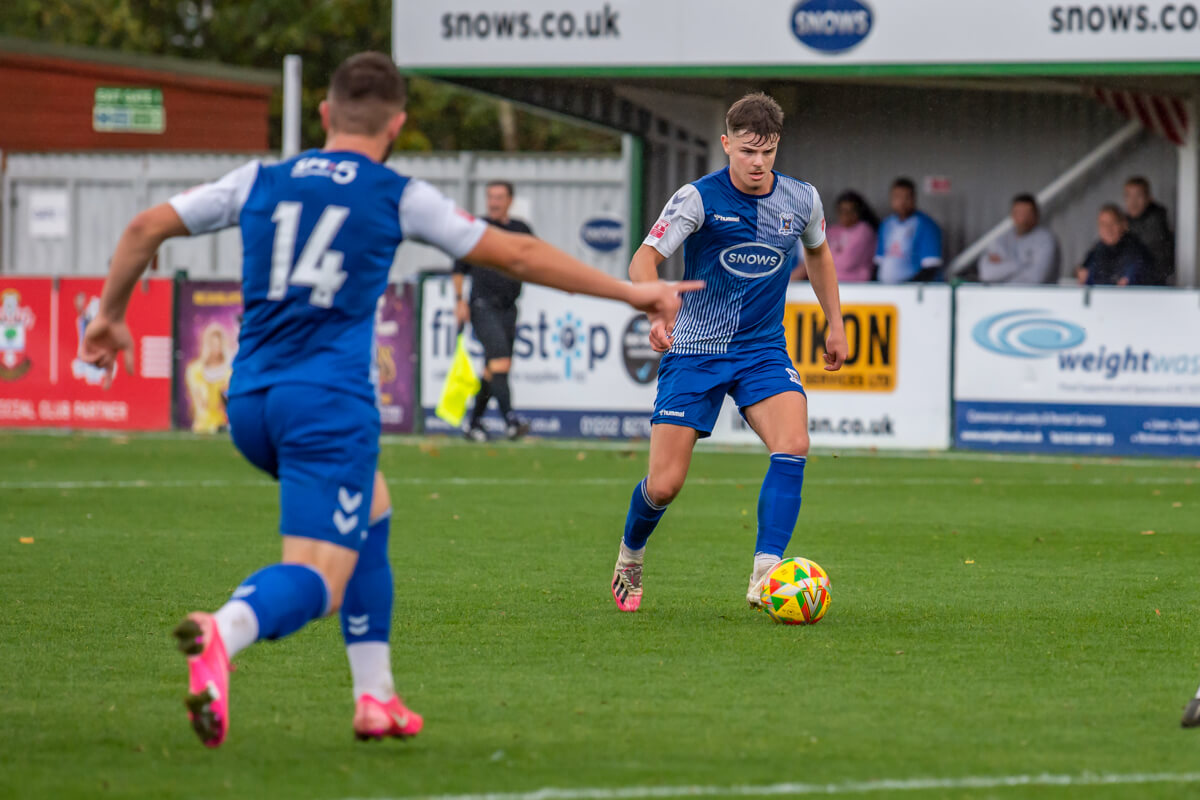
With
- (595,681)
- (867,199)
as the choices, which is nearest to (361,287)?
(595,681)

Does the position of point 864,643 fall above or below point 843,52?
below

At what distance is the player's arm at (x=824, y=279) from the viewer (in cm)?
796

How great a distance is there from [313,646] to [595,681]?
1212 mm

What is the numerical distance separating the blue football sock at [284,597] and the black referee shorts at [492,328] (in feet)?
41.4

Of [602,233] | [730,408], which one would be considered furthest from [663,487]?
[602,233]

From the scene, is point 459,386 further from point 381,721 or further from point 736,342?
point 381,721

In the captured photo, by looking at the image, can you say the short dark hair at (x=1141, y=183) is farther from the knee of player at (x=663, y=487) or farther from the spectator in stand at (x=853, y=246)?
the knee of player at (x=663, y=487)

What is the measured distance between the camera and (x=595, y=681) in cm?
604

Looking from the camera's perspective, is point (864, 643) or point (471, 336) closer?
point (864, 643)

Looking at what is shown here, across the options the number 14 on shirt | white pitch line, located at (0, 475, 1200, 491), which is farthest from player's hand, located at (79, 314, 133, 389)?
white pitch line, located at (0, 475, 1200, 491)

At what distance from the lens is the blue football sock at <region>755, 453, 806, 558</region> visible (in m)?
7.75

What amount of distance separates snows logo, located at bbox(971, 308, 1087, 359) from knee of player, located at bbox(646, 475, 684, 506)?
32.0 ft

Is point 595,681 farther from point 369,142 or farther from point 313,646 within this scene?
point 369,142

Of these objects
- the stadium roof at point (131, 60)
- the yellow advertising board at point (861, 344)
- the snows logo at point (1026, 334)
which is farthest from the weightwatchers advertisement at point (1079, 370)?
the stadium roof at point (131, 60)
